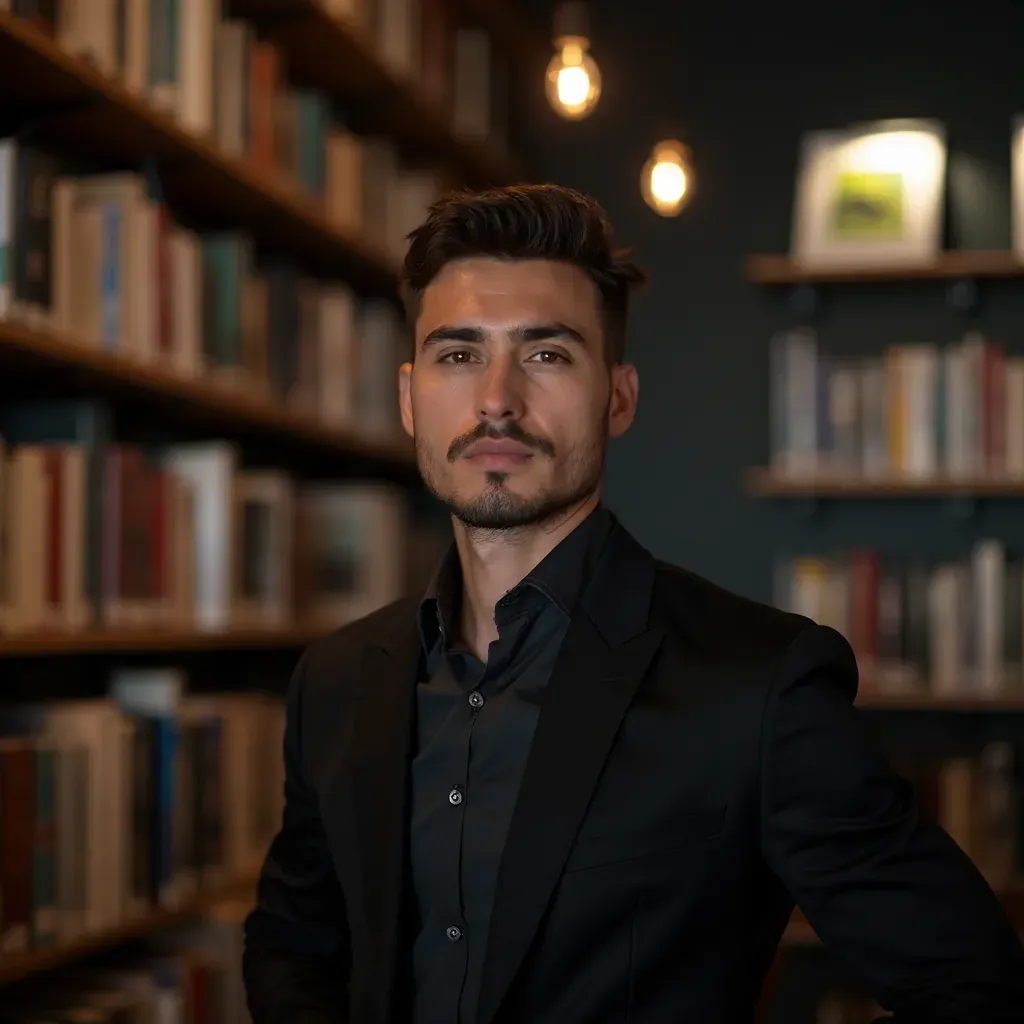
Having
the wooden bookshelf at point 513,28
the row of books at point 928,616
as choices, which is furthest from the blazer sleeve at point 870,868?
the wooden bookshelf at point 513,28

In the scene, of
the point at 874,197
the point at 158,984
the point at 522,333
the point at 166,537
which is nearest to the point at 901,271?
the point at 874,197

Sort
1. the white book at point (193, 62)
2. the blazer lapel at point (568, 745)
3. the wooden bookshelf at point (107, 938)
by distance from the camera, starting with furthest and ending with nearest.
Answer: the white book at point (193, 62) < the wooden bookshelf at point (107, 938) < the blazer lapel at point (568, 745)

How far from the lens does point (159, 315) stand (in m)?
2.32

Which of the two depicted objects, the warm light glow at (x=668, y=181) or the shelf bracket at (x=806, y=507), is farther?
the shelf bracket at (x=806, y=507)

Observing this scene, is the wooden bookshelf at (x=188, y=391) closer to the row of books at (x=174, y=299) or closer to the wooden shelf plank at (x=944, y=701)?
the row of books at (x=174, y=299)

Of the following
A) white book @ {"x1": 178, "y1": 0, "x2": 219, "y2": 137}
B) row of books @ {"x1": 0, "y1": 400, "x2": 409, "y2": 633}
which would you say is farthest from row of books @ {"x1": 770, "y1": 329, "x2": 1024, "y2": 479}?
white book @ {"x1": 178, "y1": 0, "x2": 219, "y2": 137}

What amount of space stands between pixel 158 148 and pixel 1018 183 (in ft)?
7.97

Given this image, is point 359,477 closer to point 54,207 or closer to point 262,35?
point 262,35

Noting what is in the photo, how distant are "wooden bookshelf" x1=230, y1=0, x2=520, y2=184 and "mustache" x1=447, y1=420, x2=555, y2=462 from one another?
5.34 ft

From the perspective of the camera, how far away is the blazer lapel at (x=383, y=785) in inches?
57.0

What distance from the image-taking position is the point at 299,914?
1642mm

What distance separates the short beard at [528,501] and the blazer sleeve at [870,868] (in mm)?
322

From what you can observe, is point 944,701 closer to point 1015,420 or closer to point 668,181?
point 1015,420

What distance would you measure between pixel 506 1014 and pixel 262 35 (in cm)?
227
